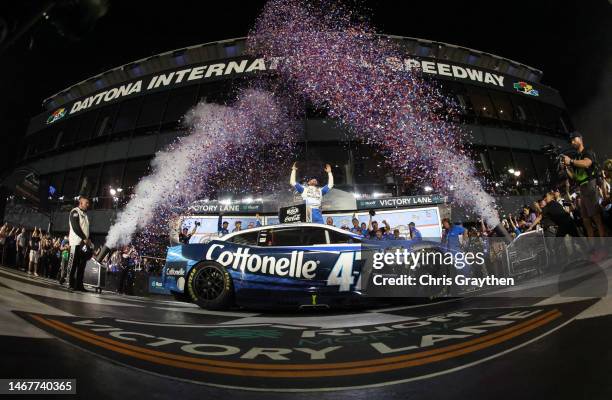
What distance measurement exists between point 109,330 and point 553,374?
3.31 meters


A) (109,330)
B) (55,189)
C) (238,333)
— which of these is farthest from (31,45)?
(55,189)

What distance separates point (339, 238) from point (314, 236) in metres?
0.39

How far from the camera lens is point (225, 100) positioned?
17734mm

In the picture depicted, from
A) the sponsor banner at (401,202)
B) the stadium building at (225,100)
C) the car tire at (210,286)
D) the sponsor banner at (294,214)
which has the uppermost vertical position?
the stadium building at (225,100)

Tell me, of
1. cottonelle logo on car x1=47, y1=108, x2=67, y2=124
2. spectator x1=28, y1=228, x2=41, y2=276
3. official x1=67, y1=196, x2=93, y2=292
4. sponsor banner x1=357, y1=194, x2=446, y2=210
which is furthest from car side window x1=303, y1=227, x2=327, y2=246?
cottonelle logo on car x1=47, y1=108, x2=67, y2=124

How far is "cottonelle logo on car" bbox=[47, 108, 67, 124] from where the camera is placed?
2437 centimetres

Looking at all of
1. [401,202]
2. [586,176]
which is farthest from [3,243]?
[586,176]

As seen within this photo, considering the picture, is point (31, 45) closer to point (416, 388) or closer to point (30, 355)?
point (30, 355)

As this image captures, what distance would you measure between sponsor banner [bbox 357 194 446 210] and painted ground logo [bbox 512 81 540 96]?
12306mm

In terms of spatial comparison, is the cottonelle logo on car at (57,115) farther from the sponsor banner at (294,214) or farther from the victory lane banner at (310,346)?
the victory lane banner at (310,346)

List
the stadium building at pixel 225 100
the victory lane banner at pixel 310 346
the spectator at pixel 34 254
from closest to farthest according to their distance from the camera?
1. the victory lane banner at pixel 310 346
2. the spectator at pixel 34 254
3. the stadium building at pixel 225 100

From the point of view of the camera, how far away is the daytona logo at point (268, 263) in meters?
4.93

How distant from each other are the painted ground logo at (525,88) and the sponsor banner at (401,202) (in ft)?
40.4

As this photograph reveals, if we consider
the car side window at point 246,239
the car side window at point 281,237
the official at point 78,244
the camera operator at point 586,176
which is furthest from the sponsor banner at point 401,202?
the official at point 78,244
